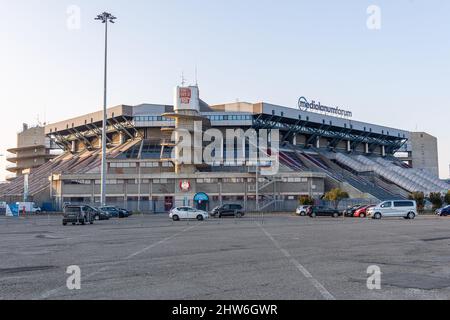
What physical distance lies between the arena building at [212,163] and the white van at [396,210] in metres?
26.3

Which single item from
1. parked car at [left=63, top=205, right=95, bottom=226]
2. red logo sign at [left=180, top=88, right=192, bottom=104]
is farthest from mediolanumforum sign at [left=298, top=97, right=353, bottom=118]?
parked car at [left=63, top=205, right=95, bottom=226]

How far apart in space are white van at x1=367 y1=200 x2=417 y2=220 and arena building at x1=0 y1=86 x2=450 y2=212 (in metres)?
26.3

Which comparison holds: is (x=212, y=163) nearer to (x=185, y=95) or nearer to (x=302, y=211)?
(x=185, y=95)

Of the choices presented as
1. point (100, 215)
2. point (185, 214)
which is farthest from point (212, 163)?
point (185, 214)

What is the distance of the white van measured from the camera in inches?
1875

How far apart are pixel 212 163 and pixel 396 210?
39658 mm

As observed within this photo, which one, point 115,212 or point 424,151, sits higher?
point 424,151

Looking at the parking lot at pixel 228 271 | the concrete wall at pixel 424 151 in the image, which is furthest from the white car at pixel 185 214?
the concrete wall at pixel 424 151

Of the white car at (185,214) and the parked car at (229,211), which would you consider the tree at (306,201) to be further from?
the white car at (185,214)

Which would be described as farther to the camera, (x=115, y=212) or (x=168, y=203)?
(x=168, y=203)

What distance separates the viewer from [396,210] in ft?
157

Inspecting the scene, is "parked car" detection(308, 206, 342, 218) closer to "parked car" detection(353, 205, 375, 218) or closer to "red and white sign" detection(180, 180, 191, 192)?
"parked car" detection(353, 205, 375, 218)

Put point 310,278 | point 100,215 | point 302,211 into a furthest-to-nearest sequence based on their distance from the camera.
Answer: point 302,211 < point 100,215 < point 310,278

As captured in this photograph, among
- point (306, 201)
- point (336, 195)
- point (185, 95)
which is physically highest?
point (185, 95)
